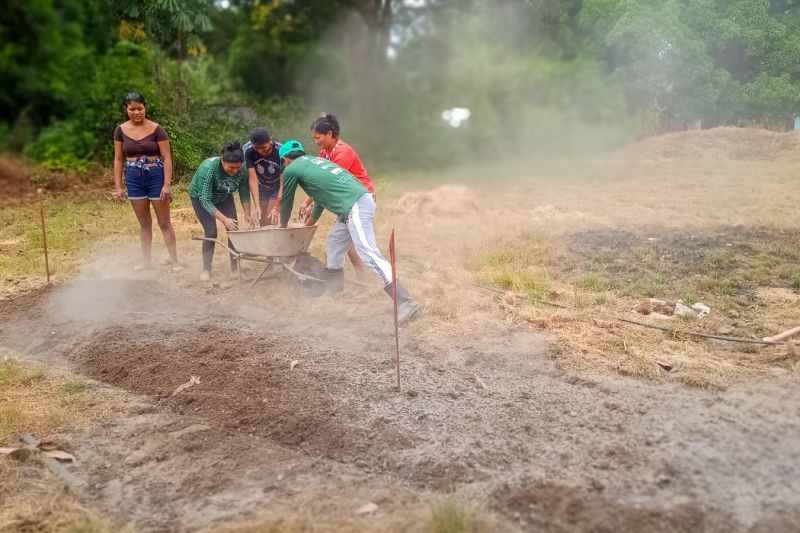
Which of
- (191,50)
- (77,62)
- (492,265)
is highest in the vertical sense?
(191,50)

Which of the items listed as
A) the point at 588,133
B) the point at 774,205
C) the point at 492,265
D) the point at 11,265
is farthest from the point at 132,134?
the point at 588,133

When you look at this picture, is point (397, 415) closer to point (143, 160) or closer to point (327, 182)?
point (327, 182)

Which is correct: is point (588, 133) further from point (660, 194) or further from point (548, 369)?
point (548, 369)

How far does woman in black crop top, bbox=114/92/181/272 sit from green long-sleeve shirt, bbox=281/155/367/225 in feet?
5.62

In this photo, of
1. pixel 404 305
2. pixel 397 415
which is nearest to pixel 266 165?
pixel 404 305

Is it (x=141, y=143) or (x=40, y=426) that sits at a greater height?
(x=141, y=143)

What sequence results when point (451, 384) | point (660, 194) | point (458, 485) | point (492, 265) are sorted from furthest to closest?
point (660, 194) → point (492, 265) → point (451, 384) → point (458, 485)

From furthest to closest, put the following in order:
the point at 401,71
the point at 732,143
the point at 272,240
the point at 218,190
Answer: the point at 401,71
the point at 732,143
the point at 218,190
the point at 272,240

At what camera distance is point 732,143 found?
24.7 ft

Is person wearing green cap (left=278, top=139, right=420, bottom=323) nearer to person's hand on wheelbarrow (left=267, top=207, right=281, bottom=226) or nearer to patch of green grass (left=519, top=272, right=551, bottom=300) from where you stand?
person's hand on wheelbarrow (left=267, top=207, right=281, bottom=226)

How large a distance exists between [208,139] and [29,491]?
21.6ft

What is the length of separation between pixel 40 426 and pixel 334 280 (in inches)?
108

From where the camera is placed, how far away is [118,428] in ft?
12.7

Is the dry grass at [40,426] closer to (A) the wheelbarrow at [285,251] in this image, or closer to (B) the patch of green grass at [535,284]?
(A) the wheelbarrow at [285,251]
